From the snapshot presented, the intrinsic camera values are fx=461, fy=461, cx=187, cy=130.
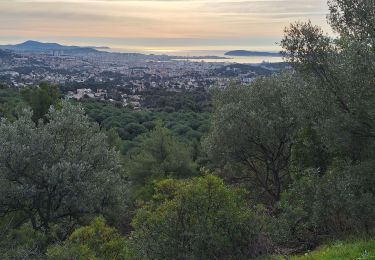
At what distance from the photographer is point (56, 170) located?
14.6 m

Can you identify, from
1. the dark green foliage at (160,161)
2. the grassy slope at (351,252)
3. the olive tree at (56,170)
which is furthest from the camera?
the dark green foliage at (160,161)

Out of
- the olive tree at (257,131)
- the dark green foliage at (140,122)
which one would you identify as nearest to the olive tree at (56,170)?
the olive tree at (257,131)

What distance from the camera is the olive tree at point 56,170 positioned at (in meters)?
14.7

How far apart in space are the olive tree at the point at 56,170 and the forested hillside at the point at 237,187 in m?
0.04

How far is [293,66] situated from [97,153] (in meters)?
7.53

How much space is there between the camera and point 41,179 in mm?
15070

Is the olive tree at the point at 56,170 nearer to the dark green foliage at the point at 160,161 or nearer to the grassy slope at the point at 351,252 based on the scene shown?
the grassy slope at the point at 351,252

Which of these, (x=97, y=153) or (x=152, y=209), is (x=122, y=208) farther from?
(x=152, y=209)

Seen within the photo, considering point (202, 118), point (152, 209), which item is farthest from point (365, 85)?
point (202, 118)

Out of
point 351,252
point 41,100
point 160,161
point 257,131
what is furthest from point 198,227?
point 160,161

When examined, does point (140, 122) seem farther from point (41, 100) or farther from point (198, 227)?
point (198, 227)

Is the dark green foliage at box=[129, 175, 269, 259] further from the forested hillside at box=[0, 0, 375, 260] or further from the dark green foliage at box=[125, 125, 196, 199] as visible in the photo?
the dark green foliage at box=[125, 125, 196, 199]

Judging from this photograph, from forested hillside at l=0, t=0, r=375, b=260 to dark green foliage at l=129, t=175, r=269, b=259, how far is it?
0.08ft

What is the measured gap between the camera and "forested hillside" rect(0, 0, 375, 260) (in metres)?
11.2
